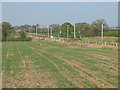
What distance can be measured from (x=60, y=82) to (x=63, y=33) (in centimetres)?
6431

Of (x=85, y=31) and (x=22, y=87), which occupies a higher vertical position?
(x=85, y=31)

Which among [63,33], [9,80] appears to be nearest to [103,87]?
[9,80]

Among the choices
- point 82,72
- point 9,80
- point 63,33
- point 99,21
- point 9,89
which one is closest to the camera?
point 9,89

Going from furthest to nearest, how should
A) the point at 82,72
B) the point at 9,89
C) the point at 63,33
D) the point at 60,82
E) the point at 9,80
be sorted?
the point at 63,33, the point at 82,72, the point at 9,80, the point at 60,82, the point at 9,89

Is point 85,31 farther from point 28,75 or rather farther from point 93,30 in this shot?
point 28,75

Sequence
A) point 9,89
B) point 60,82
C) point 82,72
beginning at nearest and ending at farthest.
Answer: point 9,89
point 60,82
point 82,72

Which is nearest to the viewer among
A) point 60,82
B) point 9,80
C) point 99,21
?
point 60,82

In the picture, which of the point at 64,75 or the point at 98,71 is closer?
the point at 64,75

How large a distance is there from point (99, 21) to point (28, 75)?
58889mm

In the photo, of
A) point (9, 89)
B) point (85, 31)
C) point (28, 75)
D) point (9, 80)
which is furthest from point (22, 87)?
point (85, 31)

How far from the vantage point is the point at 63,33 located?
7319 centimetres

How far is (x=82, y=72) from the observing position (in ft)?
37.4

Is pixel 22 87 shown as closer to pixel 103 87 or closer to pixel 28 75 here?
pixel 28 75

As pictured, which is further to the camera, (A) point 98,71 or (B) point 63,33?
(B) point 63,33
